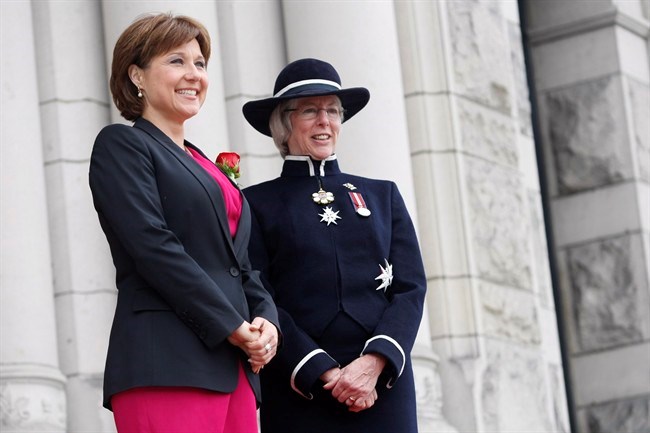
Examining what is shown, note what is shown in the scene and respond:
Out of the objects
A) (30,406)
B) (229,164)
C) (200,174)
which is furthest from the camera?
(30,406)

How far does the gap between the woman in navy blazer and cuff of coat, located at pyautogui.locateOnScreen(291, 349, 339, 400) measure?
1.29 feet

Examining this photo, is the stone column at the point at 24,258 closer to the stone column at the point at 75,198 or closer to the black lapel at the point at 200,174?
the stone column at the point at 75,198

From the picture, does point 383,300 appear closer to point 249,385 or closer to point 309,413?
point 309,413

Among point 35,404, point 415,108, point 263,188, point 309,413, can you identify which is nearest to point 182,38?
point 263,188

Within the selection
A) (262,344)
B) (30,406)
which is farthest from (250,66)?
(262,344)

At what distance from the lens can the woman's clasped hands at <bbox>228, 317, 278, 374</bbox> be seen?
373cm

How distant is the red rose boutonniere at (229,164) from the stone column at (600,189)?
411 centimetres

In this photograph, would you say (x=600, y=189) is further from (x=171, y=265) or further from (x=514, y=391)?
(x=171, y=265)

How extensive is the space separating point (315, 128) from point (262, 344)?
1.00m

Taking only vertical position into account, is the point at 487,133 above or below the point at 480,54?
below

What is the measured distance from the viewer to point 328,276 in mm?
4457

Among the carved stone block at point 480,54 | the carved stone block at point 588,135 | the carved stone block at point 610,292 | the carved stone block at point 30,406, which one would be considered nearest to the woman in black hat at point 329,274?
the carved stone block at point 30,406

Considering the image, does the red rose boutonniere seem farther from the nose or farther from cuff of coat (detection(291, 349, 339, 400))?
cuff of coat (detection(291, 349, 339, 400))

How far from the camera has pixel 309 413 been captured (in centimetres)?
438
